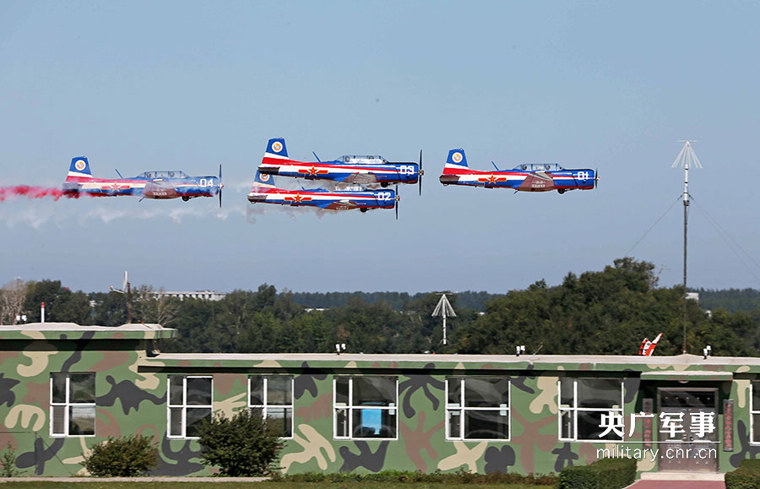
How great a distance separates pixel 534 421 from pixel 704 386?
521cm

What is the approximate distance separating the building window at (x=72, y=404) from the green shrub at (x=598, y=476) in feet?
49.4

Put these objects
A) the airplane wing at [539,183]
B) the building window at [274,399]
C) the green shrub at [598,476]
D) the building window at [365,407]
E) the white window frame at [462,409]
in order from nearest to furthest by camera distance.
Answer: the green shrub at [598,476]
the white window frame at [462,409]
the building window at [365,407]
the building window at [274,399]
the airplane wing at [539,183]

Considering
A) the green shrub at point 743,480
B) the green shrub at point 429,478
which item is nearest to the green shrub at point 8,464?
the green shrub at point 429,478

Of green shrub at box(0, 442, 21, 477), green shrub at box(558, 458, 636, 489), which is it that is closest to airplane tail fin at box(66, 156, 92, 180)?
green shrub at box(0, 442, 21, 477)

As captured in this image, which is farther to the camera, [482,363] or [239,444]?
[482,363]

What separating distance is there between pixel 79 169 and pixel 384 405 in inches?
634

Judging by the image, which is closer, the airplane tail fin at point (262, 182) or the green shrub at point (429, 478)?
the green shrub at point (429, 478)

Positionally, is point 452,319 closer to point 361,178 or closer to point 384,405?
point 361,178

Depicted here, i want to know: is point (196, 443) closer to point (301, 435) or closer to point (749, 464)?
point (301, 435)

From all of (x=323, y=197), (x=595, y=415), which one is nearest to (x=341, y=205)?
(x=323, y=197)

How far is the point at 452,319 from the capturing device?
16725 cm

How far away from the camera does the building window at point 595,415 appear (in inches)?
1425

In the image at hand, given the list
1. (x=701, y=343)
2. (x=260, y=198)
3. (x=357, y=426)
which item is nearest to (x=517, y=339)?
(x=701, y=343)

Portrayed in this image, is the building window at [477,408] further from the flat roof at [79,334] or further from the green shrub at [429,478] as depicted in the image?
the flat roof at [79,334]
